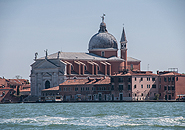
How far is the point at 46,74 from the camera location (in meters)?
104

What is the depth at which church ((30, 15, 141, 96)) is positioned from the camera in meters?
104

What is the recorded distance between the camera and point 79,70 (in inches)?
4112

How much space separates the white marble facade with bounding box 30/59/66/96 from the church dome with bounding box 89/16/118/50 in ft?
39.9

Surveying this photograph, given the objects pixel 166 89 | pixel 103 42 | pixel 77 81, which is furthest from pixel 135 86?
pixel 103 42

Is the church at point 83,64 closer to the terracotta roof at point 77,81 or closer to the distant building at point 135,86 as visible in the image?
the terracotta roof at point 77,81

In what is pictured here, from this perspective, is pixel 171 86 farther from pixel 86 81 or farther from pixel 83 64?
pixel 83 64

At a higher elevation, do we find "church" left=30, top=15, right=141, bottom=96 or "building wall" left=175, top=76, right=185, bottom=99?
"church" left=30, top=15, right=141, bottom=96

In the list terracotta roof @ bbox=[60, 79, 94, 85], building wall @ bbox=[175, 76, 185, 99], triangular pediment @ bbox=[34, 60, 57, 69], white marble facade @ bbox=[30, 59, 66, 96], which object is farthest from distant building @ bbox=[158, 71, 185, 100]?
triangular pediment @ bbox=[34, 60, 57, 69]

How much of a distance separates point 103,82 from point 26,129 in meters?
50.0

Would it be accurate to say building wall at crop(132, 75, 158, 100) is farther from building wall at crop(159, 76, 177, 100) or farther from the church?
the church

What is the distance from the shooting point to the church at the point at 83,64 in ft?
340

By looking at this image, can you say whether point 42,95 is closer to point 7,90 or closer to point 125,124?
point 7,90

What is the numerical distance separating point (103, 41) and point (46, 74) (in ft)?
51.5

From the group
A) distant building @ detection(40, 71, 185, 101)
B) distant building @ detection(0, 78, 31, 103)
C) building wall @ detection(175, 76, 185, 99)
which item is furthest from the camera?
distant building @ detection(0, 78, 31, 103)
